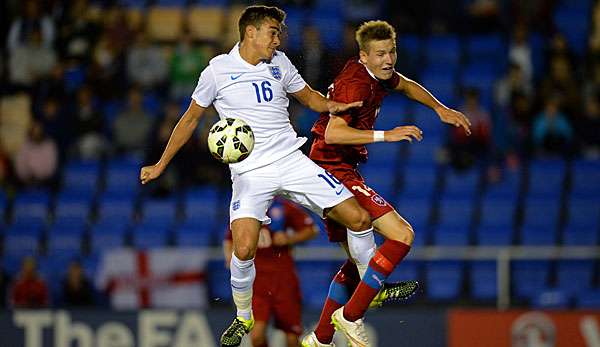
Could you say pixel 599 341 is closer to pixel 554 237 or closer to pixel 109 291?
pixel 554 237

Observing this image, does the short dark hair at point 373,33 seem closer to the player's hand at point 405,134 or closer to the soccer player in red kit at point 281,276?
the player's hand at point 405,134

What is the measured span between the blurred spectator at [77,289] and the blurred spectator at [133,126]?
5.99 feet

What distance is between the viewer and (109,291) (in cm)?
1381

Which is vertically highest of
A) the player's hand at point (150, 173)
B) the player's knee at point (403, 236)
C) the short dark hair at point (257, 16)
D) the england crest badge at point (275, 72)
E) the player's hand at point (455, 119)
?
the short dark hair at point (257, 16)

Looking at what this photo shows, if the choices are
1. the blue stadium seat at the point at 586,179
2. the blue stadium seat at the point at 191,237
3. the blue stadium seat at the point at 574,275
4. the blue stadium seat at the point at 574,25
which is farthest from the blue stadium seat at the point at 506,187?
the blue stadium seat at the point at 191,237

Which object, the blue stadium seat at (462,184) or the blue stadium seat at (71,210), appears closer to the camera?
the blue stadium seat at (71,210)

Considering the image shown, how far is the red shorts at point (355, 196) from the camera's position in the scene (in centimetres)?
905

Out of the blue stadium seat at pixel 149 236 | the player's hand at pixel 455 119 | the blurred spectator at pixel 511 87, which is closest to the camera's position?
the player's hand at pixel 455 119

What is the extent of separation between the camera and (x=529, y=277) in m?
13.7

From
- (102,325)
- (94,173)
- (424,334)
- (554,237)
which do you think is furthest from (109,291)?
(554,237)

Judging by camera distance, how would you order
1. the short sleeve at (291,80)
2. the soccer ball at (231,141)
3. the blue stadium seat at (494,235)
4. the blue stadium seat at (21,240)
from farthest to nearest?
1. the blue stadium seat at (494,235)
2. the blue stadium seat at (21,240)
3. the short sleeve at (291,80)
4. the soccer ball at (231,141)

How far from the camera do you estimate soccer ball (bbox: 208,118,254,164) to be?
8.82 metres

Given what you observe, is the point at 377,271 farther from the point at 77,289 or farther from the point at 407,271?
the point at 77,289

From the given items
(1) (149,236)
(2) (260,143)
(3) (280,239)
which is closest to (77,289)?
(1) (149,236)
